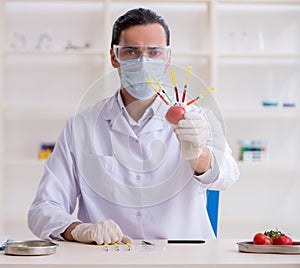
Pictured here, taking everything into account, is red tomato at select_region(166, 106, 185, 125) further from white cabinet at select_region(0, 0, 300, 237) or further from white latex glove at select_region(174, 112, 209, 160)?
white cabinet at select_region(0, 0, 300, 237)

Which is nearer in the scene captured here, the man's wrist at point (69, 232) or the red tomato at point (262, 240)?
the red tomato at point (262, 240)

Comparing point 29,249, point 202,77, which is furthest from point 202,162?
point 202,77

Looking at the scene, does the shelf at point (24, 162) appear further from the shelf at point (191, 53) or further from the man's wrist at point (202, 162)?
the man's wrist at point (202, 162)

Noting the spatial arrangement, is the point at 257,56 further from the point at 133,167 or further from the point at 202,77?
the point at 133,167

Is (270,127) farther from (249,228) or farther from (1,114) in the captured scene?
(1,114)

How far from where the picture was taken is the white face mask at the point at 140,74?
74.5 inches

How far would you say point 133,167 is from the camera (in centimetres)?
206

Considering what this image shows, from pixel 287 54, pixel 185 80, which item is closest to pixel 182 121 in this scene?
pixel 185 80

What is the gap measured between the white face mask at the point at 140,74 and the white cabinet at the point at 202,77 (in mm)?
2311

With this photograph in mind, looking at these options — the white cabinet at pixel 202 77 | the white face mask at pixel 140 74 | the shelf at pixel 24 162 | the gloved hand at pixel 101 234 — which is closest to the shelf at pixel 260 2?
the white cabinet at pixel 202 77

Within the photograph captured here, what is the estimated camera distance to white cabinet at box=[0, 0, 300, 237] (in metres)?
4.33

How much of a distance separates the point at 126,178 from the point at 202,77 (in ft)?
8.06

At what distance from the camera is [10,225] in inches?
169

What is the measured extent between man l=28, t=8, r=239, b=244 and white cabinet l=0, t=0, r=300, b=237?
2.12 metres
